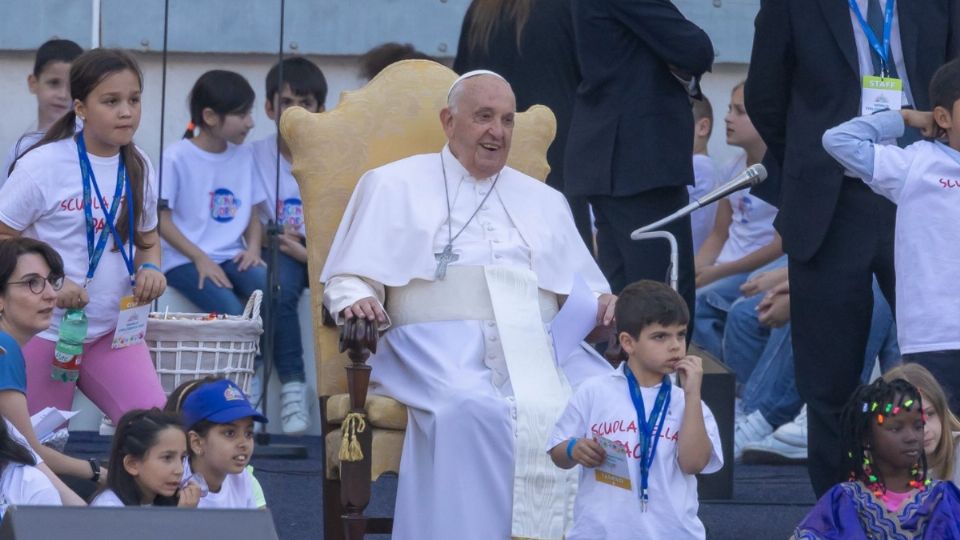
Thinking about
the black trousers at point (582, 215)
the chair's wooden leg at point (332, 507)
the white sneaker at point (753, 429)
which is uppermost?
the black trousers at point (582, 215)

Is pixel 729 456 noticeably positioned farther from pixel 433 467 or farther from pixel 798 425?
pixel 433 467

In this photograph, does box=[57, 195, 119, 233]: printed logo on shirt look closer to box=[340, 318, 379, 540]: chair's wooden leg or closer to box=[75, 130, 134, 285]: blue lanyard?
box=[75, 130, 134, 285]: blue lanyard

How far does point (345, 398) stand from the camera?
5.04 meters

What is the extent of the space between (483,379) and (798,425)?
2.76 metres

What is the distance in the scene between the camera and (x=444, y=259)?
5.22 meters

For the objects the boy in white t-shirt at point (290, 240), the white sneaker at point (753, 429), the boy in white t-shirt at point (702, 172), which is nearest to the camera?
the white sneaker at point (753, 429)

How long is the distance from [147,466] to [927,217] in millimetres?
1946

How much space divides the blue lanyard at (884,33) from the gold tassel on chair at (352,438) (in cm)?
167

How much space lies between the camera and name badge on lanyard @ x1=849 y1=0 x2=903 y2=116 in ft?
16.5

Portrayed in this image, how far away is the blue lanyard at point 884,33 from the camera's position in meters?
5.10

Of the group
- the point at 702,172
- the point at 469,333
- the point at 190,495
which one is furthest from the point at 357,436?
the point at 702,172

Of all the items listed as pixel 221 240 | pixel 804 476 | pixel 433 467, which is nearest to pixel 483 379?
pixel 433 467

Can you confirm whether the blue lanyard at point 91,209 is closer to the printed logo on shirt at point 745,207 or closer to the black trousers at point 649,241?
the black trousers at point 649,241

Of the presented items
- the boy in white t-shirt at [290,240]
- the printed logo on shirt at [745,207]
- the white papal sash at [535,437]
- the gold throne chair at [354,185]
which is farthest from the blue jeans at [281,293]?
the white papal sash at [535,437]
